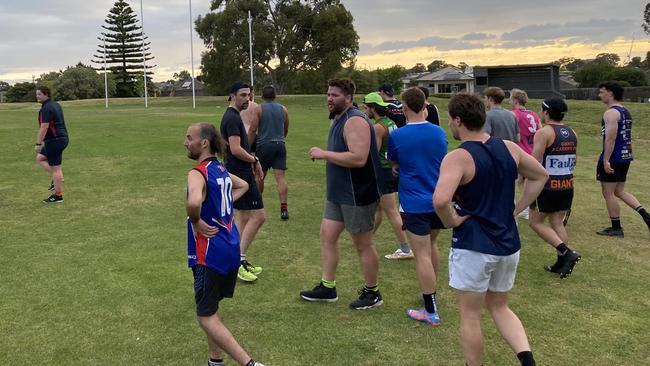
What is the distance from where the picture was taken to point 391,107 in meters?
5.66

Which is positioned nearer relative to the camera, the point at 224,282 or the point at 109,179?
the point at 224,282

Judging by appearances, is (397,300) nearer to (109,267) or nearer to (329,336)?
(329,336)

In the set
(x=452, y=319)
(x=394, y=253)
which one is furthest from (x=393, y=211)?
(x=452, y=319)

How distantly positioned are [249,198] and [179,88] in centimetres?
12823

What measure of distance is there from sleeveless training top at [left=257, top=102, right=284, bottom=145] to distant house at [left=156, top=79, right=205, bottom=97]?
110 meters

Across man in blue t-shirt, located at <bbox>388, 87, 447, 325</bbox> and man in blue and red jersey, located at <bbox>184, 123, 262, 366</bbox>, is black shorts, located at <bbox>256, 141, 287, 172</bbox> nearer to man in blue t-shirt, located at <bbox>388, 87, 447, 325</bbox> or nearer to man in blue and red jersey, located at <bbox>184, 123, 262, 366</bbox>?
man in blue t-shirt, located at <bbox>388, 87, 447, 325</bbox>

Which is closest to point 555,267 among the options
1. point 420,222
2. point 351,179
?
point 420,222

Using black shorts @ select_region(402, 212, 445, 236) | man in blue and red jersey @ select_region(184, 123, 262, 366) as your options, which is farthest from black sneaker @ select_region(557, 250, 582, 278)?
man in blue and red jersey @ select_region(184, 123, 262, 366)

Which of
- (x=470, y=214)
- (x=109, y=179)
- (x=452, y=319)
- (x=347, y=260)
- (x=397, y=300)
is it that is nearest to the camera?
(x=470, y=214)

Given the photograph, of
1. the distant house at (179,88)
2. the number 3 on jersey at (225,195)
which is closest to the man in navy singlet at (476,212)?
the number 3 on jersey at (225,195)

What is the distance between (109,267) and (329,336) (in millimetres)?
2946

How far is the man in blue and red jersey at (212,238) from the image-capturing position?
332cm

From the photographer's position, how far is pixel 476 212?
313 centimetres

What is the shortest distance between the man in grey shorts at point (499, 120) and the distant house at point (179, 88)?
111448mm
